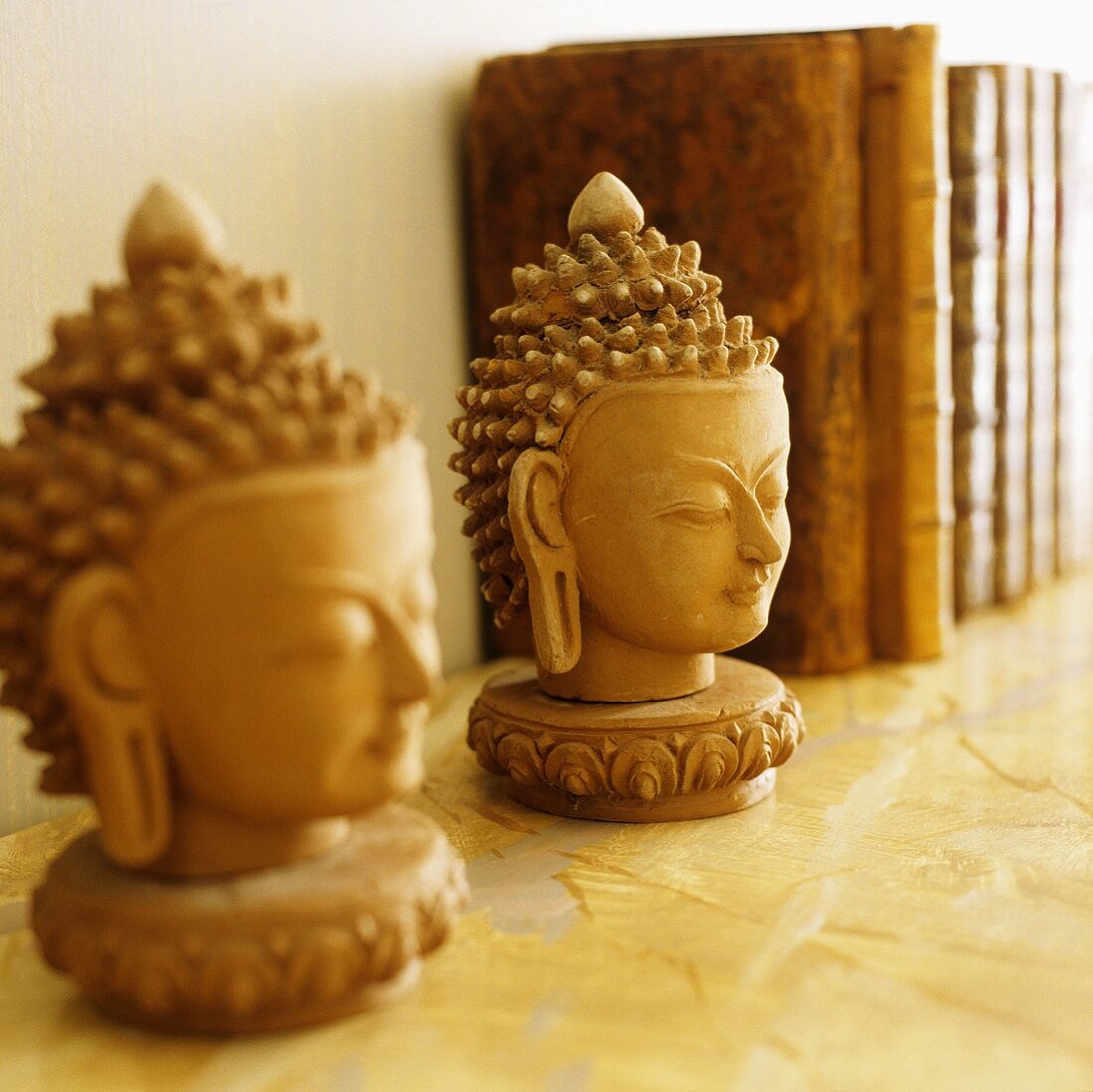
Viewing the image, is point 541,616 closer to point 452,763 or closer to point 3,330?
point 452,763

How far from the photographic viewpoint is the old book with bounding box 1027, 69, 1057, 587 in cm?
232

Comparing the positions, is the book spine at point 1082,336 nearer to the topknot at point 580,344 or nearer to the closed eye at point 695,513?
the topknot at point 580,344

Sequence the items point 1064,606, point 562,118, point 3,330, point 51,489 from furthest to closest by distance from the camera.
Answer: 1. point 1064,606
2. point 562,118
3. point 3,330
4. point 51,489

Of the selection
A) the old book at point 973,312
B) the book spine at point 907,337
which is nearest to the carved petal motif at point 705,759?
the book spine at point 907,337

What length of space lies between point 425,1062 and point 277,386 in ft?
1.63

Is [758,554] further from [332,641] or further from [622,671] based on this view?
[332,641]

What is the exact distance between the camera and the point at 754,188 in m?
1.92

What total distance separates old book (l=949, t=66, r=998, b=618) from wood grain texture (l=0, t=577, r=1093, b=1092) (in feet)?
2.50

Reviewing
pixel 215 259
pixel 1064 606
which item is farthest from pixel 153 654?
pixel 1064 606

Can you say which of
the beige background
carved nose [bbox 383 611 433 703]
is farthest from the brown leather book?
carved nose [bbox 383 611 433 703]

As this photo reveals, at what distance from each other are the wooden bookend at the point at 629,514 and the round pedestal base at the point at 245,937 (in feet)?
1.34

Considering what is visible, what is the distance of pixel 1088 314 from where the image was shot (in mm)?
2729

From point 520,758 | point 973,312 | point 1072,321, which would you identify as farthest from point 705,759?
point 1072,321

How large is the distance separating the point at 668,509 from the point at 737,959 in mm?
448
